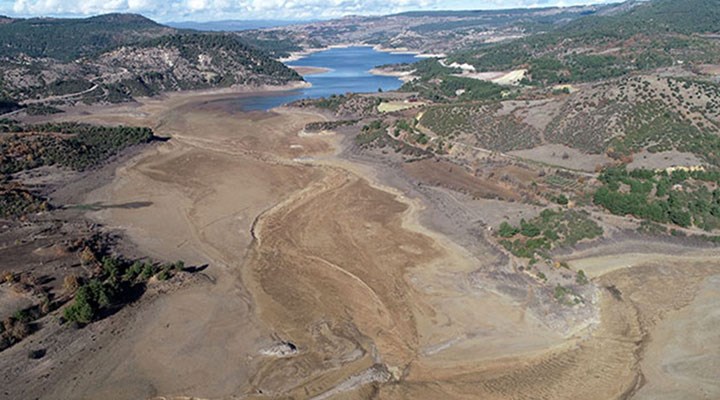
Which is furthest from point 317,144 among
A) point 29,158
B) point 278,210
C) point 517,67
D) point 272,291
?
point 517,67

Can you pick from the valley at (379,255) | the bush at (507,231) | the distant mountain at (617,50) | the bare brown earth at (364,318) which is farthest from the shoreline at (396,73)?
the bush at (507,231)

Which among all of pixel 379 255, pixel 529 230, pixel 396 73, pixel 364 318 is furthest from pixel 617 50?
pixel 364 318

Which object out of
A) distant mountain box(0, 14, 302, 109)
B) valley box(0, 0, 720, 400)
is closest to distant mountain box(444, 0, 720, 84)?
valley box(0, 0, 720, 400)

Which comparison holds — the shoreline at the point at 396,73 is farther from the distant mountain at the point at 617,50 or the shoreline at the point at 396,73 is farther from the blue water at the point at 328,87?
the distant mountain at the point at 617,50

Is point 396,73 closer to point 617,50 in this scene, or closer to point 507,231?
point 617,50

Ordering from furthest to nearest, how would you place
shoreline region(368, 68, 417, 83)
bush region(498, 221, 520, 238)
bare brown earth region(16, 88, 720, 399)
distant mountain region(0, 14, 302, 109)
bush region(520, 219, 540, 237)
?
shoreline region(368, 68, 417, 83) → distant mountain region(0, 14, 302, 109) → bush region(498, 221, 520, 238) → bush region(520, 219, 540, 237) → bare brown earth region(16, 88, 720, 399)

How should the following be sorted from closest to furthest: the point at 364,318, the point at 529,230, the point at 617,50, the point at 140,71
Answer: the point at 364,318 → the point at 529,230 → the point at 617,50 → the point at 140,71

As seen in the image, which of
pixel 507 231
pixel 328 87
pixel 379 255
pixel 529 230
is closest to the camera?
pixel 379 255

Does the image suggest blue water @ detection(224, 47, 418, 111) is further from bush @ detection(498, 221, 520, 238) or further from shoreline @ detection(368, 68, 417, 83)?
bush @ detection(498, 221, 520, 238)
